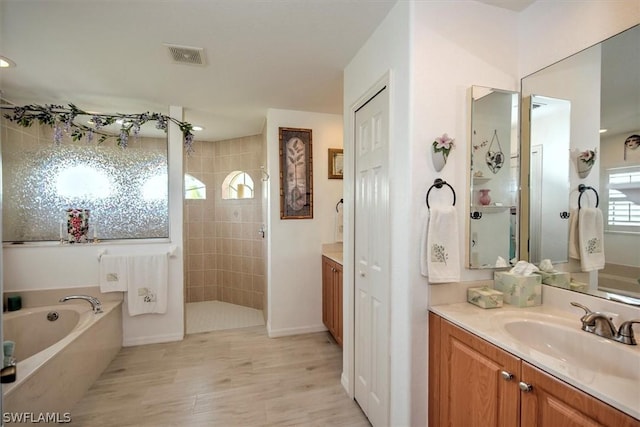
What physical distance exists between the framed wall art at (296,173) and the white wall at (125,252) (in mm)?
1100

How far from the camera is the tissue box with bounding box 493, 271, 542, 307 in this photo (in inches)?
57.8

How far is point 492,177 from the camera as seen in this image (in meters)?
1.60

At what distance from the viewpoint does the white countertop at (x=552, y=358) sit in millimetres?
795

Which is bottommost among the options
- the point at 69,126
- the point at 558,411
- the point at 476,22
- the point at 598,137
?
the point at 558,411

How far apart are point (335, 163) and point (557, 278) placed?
234 cm

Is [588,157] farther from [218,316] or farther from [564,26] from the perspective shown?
[218,316]

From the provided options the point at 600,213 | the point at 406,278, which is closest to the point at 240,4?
the point at 406,278

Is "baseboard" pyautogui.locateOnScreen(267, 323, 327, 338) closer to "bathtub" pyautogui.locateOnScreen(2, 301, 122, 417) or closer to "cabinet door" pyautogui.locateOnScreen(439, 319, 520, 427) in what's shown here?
"bathtub" pyautogui.locateOnScreen(2, 301, 122, 417)

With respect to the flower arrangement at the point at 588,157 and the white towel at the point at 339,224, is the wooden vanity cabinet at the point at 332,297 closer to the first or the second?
the white towel at the point at 339,224

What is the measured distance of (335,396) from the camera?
2189 millimetres

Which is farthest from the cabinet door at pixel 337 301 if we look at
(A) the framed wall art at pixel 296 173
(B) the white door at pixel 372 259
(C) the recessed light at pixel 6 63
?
(C) the recessed light at pixel 6 63

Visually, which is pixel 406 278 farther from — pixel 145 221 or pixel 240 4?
pixel 145 221

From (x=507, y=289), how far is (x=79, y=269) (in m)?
3.62

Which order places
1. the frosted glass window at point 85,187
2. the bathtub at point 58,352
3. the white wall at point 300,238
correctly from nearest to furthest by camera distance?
the bathtub at point 58,352, the frosted glass window at point 85,187, the white wall at point 300,238
